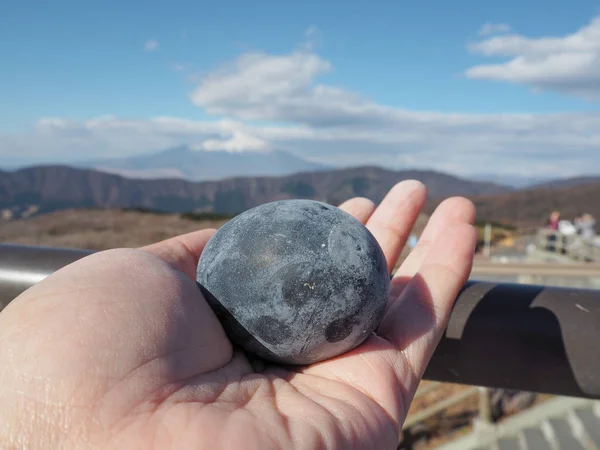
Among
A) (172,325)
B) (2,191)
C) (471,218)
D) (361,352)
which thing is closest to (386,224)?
(471,218)

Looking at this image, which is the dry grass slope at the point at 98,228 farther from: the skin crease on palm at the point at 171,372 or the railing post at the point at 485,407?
the skin crease on palm at the point at 171,372

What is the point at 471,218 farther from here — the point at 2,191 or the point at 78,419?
the point at 2,191

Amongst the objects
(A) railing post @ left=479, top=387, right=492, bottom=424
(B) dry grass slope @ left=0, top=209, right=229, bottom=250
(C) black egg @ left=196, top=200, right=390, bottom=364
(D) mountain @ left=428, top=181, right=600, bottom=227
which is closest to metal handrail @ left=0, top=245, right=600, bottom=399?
(C) black egg @ left=196, top=200, right=390, bottom=364

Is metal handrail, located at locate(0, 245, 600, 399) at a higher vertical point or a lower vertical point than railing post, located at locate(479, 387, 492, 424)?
higher

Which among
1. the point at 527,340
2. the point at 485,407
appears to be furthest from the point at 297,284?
the point at 485,407

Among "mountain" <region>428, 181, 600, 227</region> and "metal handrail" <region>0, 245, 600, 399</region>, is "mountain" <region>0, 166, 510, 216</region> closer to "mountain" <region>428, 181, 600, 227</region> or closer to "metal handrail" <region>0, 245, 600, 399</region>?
"mountain" <region>428, 181, 600, 227</region>

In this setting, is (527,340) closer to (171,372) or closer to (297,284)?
(297,284)
